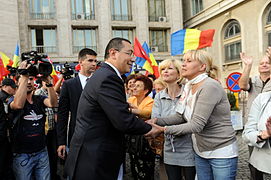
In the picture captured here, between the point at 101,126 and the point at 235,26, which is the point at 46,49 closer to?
the point at 235,26

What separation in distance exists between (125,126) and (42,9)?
2373cm

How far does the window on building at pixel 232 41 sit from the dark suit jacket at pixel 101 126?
20.4 meters

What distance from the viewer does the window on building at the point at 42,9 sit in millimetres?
22375

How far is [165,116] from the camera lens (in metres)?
3.03

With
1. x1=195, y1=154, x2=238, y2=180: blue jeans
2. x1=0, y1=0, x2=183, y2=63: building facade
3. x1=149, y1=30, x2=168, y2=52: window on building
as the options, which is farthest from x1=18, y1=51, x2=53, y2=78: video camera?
x1=149, y1=30, x2=168, y2=52: window on building

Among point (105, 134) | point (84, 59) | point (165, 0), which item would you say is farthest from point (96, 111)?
point (165, 0)

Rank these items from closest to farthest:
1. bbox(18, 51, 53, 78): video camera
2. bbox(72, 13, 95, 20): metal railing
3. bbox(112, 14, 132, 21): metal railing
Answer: bbox(18, 51, 53, 78): video camera < bbox(72, 13, 95, 20): metal railing < bbox(112, 14, 132, 21): metal railing

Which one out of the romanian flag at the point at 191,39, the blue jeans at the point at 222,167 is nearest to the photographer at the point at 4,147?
the blue jeans at the point at 222,167

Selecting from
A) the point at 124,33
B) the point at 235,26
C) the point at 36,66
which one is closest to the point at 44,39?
the point at 124,33

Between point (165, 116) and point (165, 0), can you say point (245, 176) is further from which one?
point (165, 0)

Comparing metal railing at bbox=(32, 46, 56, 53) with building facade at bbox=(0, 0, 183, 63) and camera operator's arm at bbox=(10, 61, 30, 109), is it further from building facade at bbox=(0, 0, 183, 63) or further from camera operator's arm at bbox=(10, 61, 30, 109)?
camera operator's arm at bbox=(10, 61, 30, 109)

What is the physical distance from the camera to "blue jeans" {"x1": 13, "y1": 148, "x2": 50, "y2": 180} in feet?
10.1

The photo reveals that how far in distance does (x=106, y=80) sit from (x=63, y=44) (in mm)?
21308

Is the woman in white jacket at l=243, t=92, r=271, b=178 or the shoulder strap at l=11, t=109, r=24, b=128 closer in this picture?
the woman in white jacket at l=243, t=92, r=271, b=178
